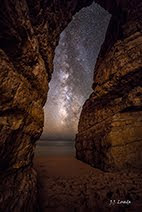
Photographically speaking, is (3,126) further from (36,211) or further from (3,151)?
(36,211)

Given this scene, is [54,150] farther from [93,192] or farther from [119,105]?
[93,192]

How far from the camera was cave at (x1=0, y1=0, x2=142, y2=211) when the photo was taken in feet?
13.3

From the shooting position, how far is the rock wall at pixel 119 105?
962cm

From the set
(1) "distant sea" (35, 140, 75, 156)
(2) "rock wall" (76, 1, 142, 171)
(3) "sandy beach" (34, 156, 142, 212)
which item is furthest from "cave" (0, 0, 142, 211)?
(1) "distant sea" (35, 140, 75, 156)

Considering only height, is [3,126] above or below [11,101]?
below

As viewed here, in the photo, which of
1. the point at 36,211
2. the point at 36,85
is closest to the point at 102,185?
the point at 36,211

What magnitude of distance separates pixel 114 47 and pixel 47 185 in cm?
1008

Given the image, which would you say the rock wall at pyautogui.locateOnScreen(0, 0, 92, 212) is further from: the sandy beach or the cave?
the sandy beach

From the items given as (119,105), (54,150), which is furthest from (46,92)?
(54,150)

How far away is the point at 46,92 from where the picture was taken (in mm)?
7102

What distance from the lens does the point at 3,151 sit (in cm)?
378

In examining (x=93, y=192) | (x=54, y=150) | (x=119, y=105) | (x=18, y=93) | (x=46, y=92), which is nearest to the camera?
(x=18, y=93)

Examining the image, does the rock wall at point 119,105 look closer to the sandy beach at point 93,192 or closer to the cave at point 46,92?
the cave at point 46,92

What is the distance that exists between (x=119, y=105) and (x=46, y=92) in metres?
5.70
